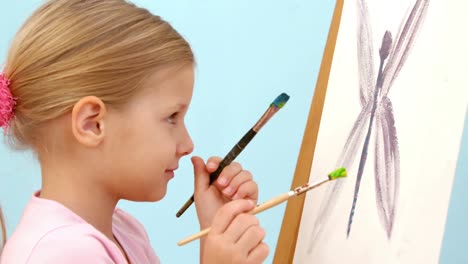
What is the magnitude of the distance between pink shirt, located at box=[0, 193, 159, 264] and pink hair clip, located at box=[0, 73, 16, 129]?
4.0 inches

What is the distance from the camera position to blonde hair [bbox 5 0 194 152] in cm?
88

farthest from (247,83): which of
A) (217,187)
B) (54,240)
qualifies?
(54,240)

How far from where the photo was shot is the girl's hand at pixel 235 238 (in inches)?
Answer: 34.8

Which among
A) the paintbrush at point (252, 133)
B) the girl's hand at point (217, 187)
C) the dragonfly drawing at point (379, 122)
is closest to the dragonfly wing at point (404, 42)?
the dragonfly drawing at point (379, 122)

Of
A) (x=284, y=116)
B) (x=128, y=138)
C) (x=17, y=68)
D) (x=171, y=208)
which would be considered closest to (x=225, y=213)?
(x=128, y=138)

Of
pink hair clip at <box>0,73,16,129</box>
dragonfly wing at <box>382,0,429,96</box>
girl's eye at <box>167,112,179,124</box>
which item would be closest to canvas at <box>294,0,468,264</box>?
dragonfly wing at <box>382,0,429,96</box>

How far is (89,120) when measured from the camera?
881 millimetres

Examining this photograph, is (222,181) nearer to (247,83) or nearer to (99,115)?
(99,115)

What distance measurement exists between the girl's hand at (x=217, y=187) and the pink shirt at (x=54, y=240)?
0.18 meters

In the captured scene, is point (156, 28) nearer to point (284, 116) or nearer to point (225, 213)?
point (225, 213)

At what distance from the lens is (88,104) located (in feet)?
2.86

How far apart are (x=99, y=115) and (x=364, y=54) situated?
0.34 meters

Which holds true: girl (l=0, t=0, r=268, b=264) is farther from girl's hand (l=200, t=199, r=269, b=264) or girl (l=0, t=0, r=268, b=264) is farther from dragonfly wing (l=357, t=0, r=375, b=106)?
dragonfly wing (l=357, t=0, r=375, b=106)

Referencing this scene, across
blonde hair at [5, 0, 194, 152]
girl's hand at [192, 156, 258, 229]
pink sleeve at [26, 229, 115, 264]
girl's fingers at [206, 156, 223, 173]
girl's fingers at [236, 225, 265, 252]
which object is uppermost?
blonde hair at [5, 0, 194, 152]
